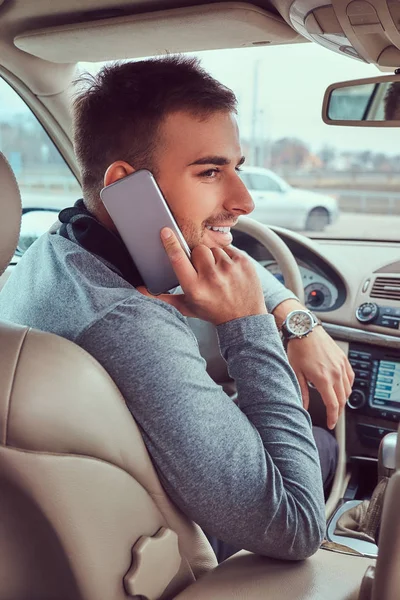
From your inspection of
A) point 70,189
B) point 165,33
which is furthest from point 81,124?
point 70,189

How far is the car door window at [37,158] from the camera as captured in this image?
10.1 ft

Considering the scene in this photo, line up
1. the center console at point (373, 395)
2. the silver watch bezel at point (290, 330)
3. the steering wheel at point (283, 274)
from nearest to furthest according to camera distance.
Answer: the silver watch bezel at point (290, 330) < the steering wheel at point (283, 274) < the center console at point (373, 395)

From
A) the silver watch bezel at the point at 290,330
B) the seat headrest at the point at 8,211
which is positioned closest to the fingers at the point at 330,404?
the silver watch bezel at the point at 290,330

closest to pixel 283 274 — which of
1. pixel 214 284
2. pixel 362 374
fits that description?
pixel 362 374

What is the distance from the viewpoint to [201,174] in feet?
5.31

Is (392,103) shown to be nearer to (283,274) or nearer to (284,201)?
(283,274)

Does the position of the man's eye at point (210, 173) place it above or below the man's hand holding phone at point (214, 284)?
above

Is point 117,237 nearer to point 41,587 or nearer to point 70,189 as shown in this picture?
point 41,587

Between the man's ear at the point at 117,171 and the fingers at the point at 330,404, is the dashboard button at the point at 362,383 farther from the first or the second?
the man's ear at the point at 117,171

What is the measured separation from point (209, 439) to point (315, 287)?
2.12 metres

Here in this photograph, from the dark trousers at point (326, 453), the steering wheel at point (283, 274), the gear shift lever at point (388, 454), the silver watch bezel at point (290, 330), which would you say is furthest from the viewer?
the steering wheel at point (283, 274)

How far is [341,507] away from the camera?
8.73ft

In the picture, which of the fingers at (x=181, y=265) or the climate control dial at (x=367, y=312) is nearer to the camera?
the fingers at (x=181, y=265)

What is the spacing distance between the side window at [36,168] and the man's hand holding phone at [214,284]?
1501 mm
